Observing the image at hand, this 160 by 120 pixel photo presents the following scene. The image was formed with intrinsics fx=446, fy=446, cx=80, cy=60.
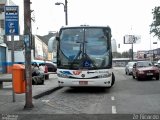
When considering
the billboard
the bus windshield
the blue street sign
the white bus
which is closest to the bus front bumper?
the white bus

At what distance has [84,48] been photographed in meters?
22.2

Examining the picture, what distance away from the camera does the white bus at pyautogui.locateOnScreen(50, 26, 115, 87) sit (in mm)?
21672

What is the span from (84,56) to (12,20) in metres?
6.83

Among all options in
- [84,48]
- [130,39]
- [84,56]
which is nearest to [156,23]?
[130,39]

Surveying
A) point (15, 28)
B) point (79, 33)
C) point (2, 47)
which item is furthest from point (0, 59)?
point (15, 28)

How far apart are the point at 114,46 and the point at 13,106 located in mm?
9230

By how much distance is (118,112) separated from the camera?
14.0 metres

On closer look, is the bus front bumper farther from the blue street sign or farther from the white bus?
the blue street sign

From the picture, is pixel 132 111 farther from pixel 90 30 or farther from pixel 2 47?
pixel 2 47

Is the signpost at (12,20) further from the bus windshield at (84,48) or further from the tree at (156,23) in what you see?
the tree at (156,23)

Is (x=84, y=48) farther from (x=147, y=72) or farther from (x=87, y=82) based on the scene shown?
(x=147, y=72)

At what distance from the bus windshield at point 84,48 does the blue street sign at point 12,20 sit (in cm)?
649

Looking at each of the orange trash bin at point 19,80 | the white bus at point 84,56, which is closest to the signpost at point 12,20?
the orange trash bin at point 19,80

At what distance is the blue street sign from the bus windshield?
6488mm
